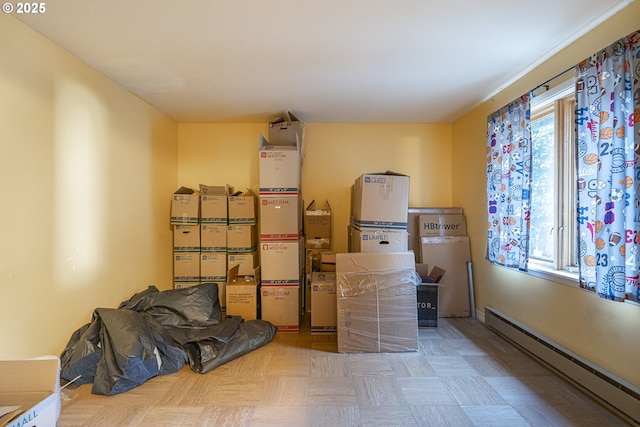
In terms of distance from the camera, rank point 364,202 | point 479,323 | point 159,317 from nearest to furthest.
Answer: point 159,317 < point 364,202 < point 479,323

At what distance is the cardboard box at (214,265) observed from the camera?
133 inches

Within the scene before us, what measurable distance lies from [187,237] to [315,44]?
2411 millimetres

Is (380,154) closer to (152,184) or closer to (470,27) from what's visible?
(470,27)

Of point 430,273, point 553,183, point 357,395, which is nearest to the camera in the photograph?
point 357,395

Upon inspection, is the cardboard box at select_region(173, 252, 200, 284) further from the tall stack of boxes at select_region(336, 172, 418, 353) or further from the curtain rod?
the curtain rod

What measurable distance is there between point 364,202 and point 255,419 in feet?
6.21

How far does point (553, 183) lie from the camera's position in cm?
235

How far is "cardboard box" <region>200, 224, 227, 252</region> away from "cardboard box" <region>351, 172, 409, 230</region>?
5.09ft

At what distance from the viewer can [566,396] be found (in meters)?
1.90

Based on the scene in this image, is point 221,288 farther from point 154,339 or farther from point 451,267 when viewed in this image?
point 451,267

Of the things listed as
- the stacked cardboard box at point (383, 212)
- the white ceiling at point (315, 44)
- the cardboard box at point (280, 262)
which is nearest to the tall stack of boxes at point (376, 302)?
the stacked cardboard box at point (383, 212)

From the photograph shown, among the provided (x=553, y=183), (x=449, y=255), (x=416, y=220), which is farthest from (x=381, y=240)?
(x=553, y=183)

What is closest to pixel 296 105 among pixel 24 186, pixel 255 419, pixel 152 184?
pixel 152 184

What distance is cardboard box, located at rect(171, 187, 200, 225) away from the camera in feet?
10.9
